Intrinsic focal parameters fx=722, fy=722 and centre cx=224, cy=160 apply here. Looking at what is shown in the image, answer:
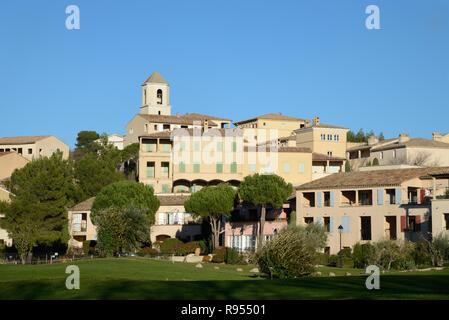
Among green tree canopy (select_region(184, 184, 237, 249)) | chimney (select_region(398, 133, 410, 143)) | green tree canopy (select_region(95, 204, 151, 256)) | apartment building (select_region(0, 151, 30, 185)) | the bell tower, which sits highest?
the bell tower

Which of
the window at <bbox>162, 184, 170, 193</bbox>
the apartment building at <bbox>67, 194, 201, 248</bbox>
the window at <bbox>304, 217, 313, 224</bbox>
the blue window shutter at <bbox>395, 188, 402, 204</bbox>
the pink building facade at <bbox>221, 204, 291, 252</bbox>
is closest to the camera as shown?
the blue window shutter at <bbox>395, 188, 402, 204</bbox>

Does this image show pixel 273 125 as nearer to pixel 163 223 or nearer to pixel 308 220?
pixel 163 223

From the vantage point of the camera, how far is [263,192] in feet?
226

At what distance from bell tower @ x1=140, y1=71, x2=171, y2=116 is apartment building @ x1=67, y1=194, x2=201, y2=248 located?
38557 mm

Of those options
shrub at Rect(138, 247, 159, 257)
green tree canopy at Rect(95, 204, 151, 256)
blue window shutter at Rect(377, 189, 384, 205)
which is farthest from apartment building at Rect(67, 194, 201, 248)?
blue window shutter at Rect(377, 189, 384, 205)

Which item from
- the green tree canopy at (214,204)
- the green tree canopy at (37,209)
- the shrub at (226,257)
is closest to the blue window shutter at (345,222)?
the shrub at (226,257)

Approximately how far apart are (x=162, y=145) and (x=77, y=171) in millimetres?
13098

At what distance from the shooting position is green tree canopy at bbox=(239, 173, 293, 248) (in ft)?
226

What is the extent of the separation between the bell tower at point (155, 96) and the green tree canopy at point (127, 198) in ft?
144

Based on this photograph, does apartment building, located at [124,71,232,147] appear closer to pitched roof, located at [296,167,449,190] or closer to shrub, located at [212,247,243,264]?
pitched roof, located at [296,167,449,190]

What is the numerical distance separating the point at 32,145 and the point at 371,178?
68292 mm

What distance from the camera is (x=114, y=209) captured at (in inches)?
2584

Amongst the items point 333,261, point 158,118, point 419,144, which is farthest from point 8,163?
point 333,261
